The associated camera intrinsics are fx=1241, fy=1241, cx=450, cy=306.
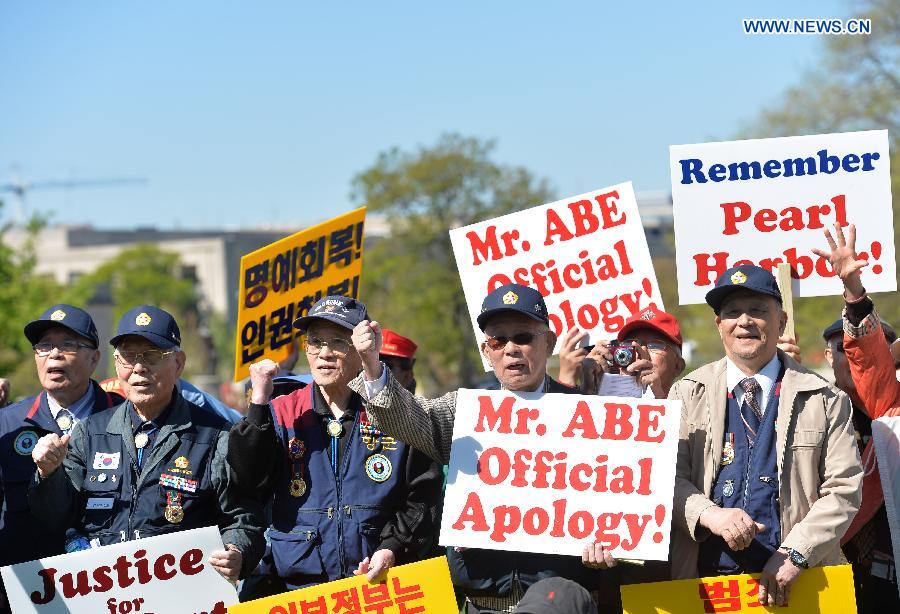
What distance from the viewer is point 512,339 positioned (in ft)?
20.6

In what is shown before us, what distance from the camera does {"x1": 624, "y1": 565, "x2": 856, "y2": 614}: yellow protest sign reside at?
5.88 metres

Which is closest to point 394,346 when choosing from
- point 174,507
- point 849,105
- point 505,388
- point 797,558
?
point 505,388

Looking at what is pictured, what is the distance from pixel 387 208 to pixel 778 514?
139ft

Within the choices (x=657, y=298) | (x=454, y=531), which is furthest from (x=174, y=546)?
(x=657, y=298)

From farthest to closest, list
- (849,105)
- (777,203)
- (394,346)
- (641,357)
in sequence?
1. (849,105)
2. (394,346)
3. (777,203)
4. (641,357)

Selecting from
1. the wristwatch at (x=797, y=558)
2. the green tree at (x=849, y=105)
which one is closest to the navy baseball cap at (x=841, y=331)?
the wristwatch at (x=797, y=558)

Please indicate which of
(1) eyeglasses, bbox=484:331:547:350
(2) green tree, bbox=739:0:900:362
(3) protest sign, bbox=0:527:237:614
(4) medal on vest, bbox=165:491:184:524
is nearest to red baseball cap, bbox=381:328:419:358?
(1) eyeglasses, bbox=484:331:547:350

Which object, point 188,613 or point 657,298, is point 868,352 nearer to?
point 657,298

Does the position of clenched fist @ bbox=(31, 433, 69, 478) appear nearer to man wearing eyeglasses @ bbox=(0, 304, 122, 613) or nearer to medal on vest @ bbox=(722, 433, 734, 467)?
man wearing eyeglasses @ bbox=(0, 304, 122, 613)

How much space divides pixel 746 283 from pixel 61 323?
3801 mm

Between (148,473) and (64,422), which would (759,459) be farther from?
(64,422)

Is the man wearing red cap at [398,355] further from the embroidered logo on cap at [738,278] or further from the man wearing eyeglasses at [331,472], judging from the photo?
the embroidered logo on cap at [738,278]

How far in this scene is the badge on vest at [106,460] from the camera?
21.0ft

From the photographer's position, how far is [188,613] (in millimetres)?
6430
